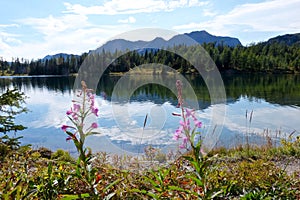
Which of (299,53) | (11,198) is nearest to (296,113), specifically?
(11,198)

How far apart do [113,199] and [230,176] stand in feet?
Answer: 4.18

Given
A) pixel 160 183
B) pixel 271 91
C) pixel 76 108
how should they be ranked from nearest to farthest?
pixel 76 108 → pixel 160 183 → pixel 271 91

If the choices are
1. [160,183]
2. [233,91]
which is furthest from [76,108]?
[233,91]

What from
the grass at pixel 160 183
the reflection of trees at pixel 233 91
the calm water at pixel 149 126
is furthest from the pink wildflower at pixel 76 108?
the reflection of trees at pixel 233 91

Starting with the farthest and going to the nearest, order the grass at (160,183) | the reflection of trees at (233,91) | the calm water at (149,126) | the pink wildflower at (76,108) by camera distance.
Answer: the reflection of trees at (233,91)
the calm water at (149,126)
the grass at (160,183)
the pink wildflower at (76,108)

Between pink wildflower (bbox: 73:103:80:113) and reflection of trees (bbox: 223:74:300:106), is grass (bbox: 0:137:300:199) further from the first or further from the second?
reflection of trees (bbox: 223:74:300:106)

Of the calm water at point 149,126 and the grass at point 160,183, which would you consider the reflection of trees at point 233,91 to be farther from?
the grass at point 160,183

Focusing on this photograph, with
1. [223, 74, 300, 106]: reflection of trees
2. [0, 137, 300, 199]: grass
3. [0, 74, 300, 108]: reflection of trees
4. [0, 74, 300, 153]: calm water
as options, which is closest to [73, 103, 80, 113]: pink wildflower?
[0, 137, 300, 199]: grass

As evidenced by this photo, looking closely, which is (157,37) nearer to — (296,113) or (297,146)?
(297,146)

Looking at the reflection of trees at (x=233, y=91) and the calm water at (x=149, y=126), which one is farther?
the reflection of trees at (x=233, y=91)

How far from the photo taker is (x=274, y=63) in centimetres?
8125

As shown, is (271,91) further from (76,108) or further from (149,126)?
(76,108)

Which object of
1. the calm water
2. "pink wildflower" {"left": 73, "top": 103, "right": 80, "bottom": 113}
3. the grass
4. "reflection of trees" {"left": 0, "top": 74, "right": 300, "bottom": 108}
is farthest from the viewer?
"reflection of trees" {"left": 0, "top": 74, "right": 300, "bottom": 108}

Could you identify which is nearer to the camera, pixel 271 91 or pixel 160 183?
pixel 160 183
